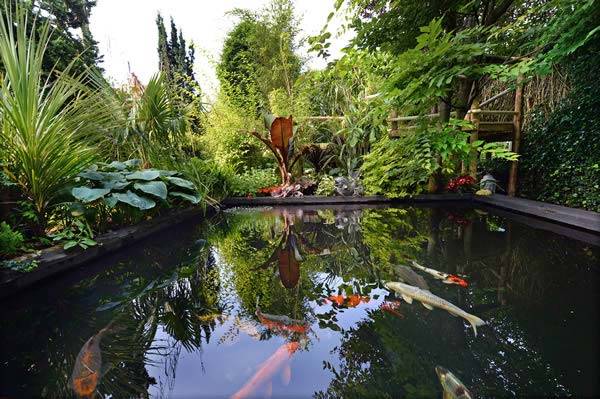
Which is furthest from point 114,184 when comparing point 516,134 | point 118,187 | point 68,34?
point 68,34

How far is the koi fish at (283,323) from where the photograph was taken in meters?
1.25

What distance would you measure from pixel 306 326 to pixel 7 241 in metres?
1.72

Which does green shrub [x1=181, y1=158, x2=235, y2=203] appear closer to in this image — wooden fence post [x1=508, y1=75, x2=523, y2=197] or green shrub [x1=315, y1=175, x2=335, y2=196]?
green shrub [x1=315, y1=175, x2=335, y2=196]

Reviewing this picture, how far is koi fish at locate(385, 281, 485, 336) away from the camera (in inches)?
49.3

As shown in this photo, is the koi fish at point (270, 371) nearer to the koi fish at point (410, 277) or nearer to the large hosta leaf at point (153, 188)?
the koi fish at point (410, 277)

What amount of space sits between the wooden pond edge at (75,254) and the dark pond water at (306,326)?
0.25 ft

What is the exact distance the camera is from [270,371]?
1.00 metres

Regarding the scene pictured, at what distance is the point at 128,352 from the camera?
43.8 inches

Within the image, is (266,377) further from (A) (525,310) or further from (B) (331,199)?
(B) (331,199)

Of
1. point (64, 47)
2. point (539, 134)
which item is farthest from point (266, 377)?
point (64, 47)

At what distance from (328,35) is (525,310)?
8.22 feet

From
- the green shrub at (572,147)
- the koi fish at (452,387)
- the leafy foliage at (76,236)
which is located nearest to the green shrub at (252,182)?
the leafy foliage at (76,236)

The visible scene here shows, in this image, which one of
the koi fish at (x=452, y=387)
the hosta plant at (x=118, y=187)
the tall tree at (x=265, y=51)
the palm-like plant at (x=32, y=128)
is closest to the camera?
the koi fish at (x=452, y=387)

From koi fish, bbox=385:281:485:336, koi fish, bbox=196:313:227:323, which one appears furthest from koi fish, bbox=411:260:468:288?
koi fish, bbox=196:313:227:323
